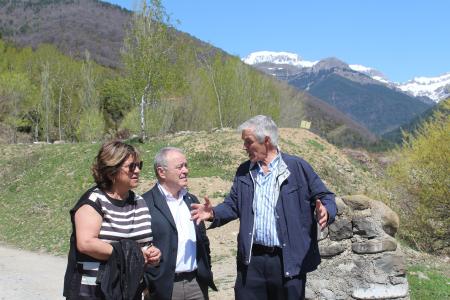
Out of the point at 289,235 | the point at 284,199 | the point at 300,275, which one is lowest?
the point at 300,275

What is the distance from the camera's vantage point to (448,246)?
44.3ft

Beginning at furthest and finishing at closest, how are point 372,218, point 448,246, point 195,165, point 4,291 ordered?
point 195,165 < point 448,246 < point 4,291 < point 372,218

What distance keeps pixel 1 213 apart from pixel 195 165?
6.26 meters

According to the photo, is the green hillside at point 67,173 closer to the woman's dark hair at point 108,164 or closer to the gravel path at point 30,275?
the gravel path at point 30,275

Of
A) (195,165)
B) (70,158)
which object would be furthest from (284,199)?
(70,158)

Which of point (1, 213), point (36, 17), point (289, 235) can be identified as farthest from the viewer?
point (36, 17)

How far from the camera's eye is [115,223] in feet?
10.3

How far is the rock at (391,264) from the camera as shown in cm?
555

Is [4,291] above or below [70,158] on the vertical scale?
below

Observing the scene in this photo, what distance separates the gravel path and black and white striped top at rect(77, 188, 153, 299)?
214 inches

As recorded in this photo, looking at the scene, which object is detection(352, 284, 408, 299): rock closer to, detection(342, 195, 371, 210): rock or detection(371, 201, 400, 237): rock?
detection(371, 201, 400, 237): rock

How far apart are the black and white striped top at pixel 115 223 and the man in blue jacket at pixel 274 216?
0.42 metres

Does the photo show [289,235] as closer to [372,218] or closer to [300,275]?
[300,275]

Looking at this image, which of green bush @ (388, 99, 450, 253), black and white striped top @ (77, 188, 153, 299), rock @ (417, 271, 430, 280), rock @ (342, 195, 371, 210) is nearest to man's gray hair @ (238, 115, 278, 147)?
black and white striped top @ (77, 188, 153, 299)
